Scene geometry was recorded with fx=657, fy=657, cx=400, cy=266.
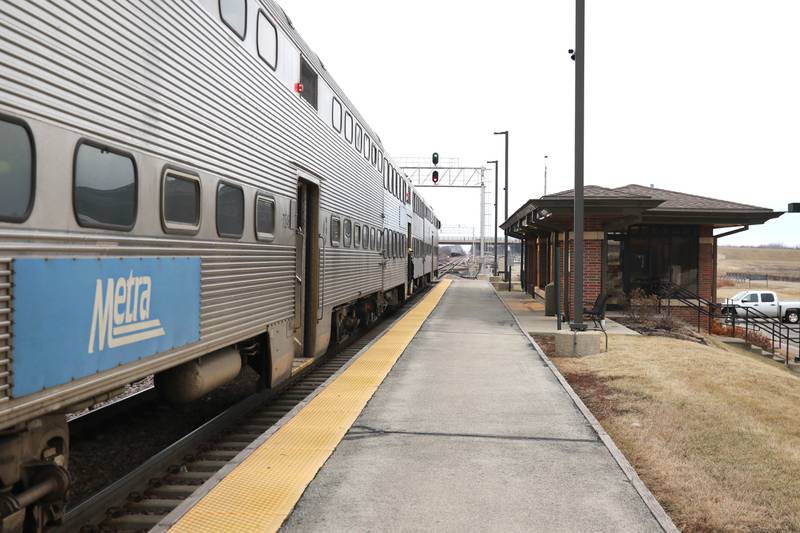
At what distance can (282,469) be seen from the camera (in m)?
5.25

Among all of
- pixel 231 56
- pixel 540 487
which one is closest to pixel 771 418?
pixel 540 487

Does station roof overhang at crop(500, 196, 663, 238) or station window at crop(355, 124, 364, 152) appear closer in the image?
station window at crop(355, 124, 364, 152)

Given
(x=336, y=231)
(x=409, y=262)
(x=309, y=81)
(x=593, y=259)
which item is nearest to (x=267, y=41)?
(x=309, y=81)

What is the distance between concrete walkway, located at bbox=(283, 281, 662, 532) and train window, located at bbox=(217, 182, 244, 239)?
2183 millimetres

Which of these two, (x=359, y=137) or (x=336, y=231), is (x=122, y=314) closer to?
(x=336, y=231)

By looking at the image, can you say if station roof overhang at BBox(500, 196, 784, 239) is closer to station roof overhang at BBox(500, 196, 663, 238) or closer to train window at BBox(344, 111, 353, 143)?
station roof overhang at BBox(500, 196, 663, 238)

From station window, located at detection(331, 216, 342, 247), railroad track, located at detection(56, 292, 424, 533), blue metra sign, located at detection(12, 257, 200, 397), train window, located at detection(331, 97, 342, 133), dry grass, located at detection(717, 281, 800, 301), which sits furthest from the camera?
dry grass, located at detection(717, 281, 800, 301)

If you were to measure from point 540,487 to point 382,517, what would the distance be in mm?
1301

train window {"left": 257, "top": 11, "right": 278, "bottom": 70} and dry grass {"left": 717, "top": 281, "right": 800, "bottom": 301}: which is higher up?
train window {"left": 257, "top": 11, "right": 278, "bottom": 70}

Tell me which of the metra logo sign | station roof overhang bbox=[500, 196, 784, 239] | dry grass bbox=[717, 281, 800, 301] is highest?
station roof overhang bbox=[500, 196, 784, 239]

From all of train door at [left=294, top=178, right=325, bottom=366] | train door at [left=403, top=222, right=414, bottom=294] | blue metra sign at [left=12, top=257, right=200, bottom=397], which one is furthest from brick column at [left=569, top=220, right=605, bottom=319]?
blue metra sign at [left=12, top=257, right=200, bottom=397]

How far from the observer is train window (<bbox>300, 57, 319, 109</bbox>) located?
8312 millimetres

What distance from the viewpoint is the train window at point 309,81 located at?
831cm

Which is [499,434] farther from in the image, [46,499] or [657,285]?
[657,285]
